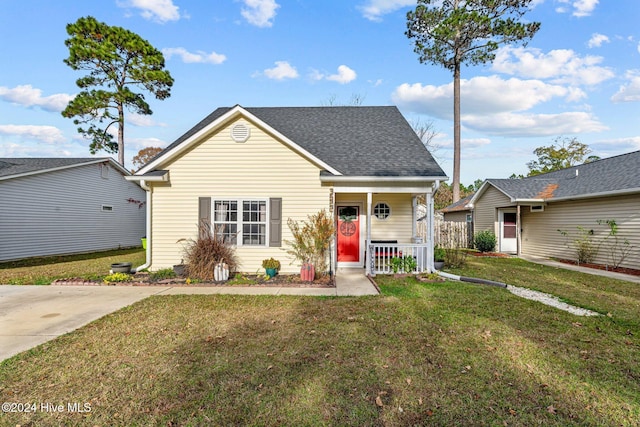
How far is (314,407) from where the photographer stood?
108 inches

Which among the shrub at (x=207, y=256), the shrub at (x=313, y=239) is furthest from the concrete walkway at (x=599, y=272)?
the shrub at (x=207, y=256)

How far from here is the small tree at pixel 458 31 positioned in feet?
67.4

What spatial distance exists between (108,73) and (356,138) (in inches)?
784

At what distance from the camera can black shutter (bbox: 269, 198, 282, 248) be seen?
8.92m

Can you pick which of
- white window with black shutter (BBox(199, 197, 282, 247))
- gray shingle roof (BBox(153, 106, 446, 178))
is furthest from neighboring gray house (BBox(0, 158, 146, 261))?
white window with black shutter (BBox(199, 197, 282, 247))

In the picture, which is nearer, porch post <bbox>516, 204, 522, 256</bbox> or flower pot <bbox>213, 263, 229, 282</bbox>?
flower pot <bbox>213, 263, 229, 282</bbox>

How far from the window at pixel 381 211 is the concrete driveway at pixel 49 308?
6833 millimetres

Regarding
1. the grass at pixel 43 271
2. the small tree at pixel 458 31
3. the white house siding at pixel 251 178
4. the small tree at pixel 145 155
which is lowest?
the grass at pixel 43 271

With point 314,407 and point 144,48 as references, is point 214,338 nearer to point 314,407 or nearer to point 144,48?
point 314,407

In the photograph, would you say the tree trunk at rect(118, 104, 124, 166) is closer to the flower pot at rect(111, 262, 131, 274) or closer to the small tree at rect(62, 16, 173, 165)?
the small tree at rect(62, 16, 173, 165)

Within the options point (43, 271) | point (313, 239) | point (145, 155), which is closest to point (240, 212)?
point (313, 239)

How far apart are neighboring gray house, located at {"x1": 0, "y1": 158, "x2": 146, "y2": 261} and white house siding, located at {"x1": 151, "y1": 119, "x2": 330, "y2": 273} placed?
8364 mm

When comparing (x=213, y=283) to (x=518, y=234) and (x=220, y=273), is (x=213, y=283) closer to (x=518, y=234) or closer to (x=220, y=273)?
(x=220, y=273)

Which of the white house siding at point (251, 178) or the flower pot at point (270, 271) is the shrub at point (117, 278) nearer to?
the white house siding at point (251, 178)
